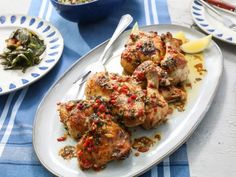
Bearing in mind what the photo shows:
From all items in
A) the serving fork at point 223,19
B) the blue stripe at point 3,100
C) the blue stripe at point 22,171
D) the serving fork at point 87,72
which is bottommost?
the blue stripe at point 3,100

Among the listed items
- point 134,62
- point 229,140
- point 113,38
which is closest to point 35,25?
point 113,38

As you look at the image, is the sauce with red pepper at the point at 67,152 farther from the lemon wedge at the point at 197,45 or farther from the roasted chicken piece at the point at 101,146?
the lemon wedge at the point at 197,45

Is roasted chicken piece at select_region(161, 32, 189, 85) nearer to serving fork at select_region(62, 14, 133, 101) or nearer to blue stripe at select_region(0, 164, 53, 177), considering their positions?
serving fork at select_region(62, 14, 133, 101)

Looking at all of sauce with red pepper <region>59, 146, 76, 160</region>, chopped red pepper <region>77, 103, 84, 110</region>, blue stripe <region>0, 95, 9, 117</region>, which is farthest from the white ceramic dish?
blue stripe <region>0, 95, 9, 117</region>

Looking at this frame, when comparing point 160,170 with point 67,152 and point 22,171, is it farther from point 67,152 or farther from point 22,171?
point 22,171

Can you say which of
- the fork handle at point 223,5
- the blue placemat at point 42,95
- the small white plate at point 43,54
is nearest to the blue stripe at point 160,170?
the blue placemat at point 42,95

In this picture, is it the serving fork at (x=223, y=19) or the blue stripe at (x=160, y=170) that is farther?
the serving fork at (x=223, y=19)
